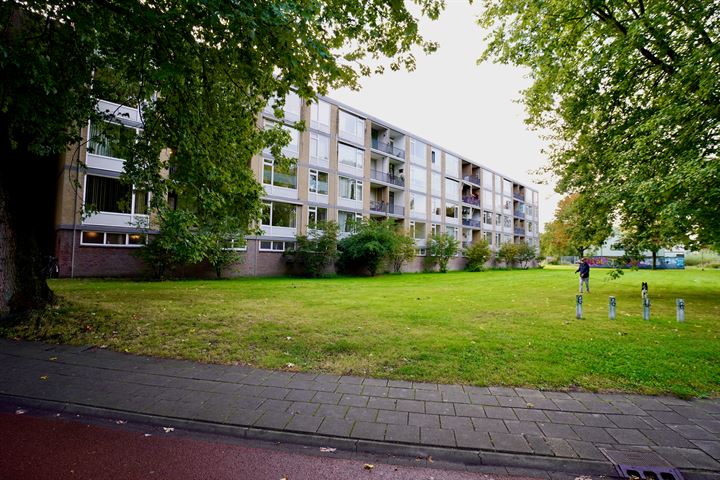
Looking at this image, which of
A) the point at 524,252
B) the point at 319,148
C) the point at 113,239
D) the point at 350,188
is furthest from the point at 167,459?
the point at 524,252

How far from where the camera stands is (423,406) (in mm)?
3846

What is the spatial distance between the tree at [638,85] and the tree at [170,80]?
4.16 metres

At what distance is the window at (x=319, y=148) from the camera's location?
25719 mm

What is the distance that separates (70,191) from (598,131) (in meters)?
23.1

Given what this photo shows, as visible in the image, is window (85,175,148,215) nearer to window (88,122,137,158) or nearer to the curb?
window (88,122,137,158)

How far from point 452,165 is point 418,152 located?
7.14 meters

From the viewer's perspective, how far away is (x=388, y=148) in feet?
107

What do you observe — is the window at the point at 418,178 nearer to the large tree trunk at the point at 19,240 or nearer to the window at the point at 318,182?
the window at the point at 318,182

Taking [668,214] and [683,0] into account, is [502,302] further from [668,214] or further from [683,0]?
[683,0]

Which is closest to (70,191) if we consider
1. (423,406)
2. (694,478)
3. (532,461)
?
(423,406)

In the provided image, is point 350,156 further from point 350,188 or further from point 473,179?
point 473,179

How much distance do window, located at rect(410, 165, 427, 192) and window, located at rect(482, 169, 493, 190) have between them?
14254 millimetres

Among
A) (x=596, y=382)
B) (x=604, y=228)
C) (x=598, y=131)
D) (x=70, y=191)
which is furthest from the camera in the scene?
(x=70, y=191)

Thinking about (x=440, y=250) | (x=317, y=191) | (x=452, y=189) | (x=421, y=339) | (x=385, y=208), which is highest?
(x=452, y=189)
